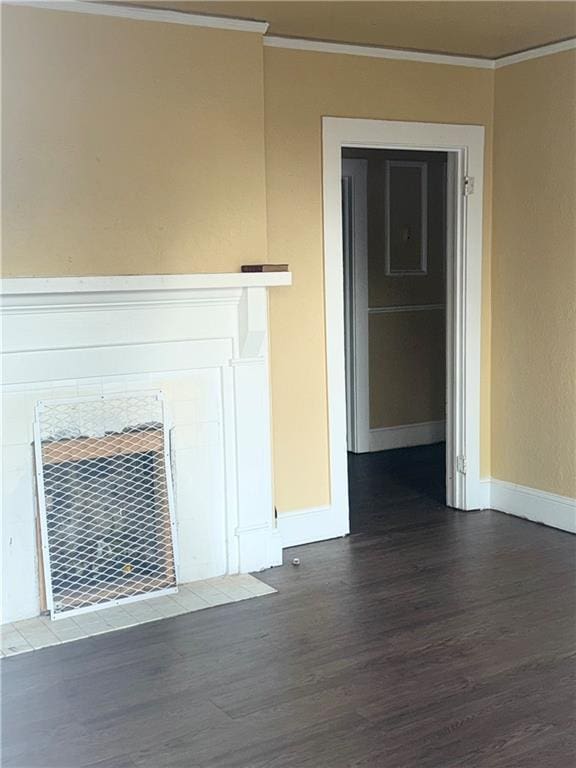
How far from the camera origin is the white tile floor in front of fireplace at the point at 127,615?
125 inches

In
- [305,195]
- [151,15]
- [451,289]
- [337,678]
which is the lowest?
[337,678]

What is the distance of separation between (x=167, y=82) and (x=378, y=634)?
221 cm

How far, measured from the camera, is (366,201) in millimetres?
6051

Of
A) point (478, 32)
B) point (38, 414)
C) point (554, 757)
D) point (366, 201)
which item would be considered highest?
point (478, 32)

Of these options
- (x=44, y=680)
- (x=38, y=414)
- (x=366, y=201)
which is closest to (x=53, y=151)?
(x=38, y=414)

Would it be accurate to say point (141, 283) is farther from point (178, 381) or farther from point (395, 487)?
point (395, 487)

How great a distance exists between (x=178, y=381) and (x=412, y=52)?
1.91m

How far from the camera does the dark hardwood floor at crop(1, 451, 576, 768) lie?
247 centimetres

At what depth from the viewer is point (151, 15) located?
340cm

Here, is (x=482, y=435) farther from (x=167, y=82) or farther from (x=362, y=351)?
(x=167, y=82)

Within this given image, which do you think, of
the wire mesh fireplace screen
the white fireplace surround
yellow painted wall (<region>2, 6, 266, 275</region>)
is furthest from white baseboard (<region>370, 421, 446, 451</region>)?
the wire mesh fireplace screen

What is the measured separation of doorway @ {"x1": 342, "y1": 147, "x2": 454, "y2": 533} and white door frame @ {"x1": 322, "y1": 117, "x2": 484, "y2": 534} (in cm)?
112

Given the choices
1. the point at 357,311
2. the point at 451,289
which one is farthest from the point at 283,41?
the point at 357,311

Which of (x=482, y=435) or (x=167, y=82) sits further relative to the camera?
(x=482, y=435)
